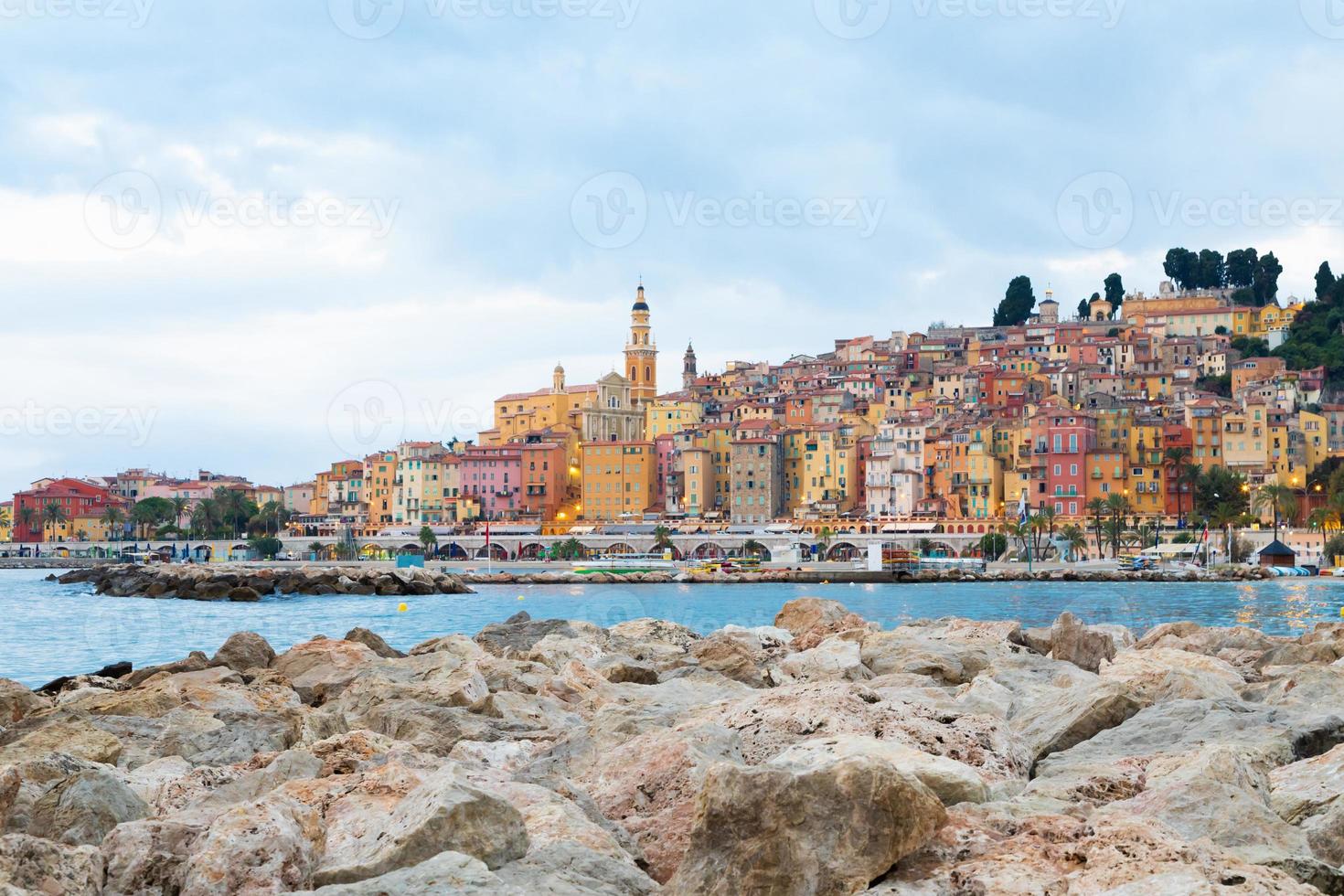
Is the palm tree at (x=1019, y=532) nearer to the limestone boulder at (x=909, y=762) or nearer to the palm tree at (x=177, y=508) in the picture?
the palm tree at (x=177, y=508)

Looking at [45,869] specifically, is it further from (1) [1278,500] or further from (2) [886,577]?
(1) [1278,500]

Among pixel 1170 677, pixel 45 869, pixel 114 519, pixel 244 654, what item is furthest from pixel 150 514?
pixel 45 869

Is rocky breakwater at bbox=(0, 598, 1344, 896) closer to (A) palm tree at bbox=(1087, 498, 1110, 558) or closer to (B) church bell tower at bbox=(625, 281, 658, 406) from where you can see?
(A) palm tree at bbox=(1087, 498, 1110, 558)

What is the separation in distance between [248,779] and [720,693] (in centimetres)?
363

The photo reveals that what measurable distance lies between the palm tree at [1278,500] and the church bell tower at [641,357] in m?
56.8

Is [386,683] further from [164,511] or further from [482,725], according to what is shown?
[164,511]

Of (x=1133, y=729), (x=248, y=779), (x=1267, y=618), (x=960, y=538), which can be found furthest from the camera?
(x=960, y=538)

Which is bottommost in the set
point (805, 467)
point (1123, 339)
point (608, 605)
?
point (608, 605)

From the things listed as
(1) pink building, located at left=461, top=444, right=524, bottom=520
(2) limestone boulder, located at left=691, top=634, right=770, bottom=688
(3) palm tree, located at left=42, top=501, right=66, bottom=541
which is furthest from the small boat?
(2) limestone boulder, located at left=691, top=634, right=770, bottom=688

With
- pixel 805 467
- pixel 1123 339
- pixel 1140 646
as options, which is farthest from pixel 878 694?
pixel 1123 339

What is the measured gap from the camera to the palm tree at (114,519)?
109 meters

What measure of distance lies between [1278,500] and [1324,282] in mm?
50196

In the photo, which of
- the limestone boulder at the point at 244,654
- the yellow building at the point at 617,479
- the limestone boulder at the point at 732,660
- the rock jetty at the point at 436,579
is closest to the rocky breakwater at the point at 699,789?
the limestone boulder at the point at 732,660

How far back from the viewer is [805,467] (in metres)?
98.2
